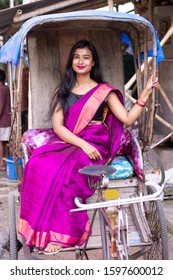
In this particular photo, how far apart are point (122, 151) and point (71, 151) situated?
2.19ft

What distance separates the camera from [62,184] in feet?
11.9

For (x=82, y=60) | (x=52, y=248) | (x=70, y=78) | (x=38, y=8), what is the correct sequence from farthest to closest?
(x=38, y=8) → (x=70, y=78) → (x=82, y=60) → (x=52, y=248)

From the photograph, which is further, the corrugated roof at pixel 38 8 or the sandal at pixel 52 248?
the corrugated roof at pixel 38 8

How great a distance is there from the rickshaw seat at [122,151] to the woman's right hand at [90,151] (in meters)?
0.28

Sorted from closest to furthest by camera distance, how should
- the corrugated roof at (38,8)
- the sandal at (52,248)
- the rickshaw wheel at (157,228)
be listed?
the sandal at (52,248), the rickshaw wheel at (157,228), the corrugated roof at (38,8)

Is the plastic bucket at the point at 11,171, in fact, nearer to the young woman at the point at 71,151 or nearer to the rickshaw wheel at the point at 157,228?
the young woman at the point at 71,151

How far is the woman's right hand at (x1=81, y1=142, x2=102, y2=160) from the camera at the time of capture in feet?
12.6

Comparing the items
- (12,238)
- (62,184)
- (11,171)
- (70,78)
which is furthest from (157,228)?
(11,171)

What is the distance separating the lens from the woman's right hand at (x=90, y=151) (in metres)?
3.85

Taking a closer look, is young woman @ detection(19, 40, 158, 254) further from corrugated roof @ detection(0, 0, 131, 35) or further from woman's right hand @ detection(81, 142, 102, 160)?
corrugated roof @ detection(0, 0, 131, 35)

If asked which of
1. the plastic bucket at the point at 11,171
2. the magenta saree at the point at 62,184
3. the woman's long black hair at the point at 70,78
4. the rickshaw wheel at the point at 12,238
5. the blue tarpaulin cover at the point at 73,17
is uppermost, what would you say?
the blue tarpaulin cover at the point at 73,17

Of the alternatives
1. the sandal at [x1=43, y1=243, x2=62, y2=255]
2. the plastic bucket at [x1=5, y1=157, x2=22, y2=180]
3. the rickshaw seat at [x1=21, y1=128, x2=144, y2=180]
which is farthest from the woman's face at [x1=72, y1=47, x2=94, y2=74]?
the plastic bucket at [x1=5, y1=157, x2=22, y2=180]

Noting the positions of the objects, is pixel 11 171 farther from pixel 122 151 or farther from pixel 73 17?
pixel 73 17

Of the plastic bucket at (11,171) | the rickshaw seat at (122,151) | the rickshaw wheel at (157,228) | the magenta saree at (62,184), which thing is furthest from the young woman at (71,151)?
the plastic bucket at (11,171)
